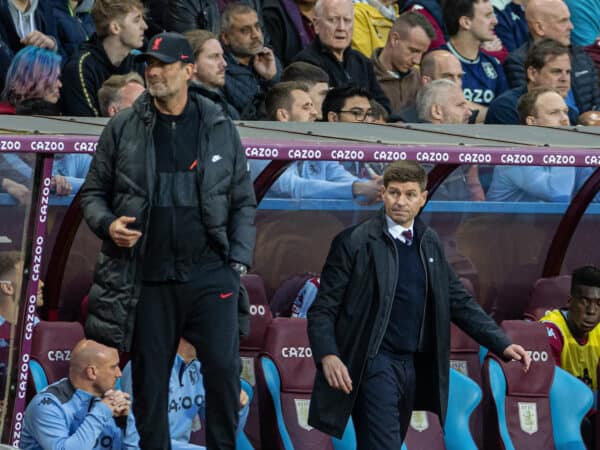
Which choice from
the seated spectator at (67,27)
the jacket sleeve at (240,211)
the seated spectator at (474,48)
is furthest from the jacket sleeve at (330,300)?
the seated spectator at (474,48)

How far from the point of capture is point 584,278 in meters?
9.88

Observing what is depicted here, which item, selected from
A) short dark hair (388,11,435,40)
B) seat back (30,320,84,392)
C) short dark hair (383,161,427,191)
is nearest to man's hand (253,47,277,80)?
short dark hair (388,11,435,40)

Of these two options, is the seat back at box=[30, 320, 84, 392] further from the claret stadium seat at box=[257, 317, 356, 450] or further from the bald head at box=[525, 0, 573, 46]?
the bald head at box=[525, 0, 573, 46]

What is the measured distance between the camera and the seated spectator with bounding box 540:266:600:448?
32.5ft

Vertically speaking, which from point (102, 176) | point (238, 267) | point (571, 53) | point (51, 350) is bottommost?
point (51, 350)

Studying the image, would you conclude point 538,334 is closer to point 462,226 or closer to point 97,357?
point 462,226

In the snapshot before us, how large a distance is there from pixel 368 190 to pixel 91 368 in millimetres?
2031

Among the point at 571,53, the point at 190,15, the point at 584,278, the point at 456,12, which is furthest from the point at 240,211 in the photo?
the point at 571,53

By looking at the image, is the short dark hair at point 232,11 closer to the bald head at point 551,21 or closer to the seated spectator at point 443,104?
the seated spectator at point 443,104

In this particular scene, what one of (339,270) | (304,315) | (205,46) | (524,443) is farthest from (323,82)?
(339,270)

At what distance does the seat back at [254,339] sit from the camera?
941cm

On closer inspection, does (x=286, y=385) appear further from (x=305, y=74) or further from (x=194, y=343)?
(x=305, y=74)

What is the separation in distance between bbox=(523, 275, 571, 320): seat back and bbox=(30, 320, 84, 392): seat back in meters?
2.92

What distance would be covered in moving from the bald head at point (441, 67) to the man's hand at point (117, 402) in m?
4.32
